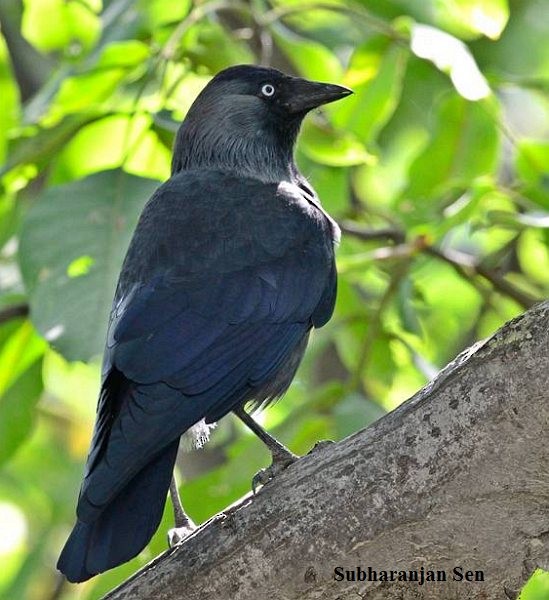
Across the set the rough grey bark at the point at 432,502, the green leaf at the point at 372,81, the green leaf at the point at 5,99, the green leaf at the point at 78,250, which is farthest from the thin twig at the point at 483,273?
the rough grey bark at the point at 432,502

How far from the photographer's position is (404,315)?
464 centimetres

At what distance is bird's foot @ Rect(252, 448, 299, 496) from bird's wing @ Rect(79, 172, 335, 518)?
23cm

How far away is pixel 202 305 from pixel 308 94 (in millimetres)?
1317

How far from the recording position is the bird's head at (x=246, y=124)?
4906 mm

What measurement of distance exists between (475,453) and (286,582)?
0.57 meters

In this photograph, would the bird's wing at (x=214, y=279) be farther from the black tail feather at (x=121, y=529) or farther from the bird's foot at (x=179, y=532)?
the bird's foot at (x=179, y=532)

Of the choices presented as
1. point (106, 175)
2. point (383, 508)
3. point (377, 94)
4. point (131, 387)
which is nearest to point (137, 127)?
point (106, 175)

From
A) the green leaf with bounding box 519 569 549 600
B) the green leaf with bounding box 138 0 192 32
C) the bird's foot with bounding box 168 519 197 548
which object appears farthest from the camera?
the green leaf with bounding box 138 0 192 32

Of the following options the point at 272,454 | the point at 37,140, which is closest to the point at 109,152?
the point at 37,140

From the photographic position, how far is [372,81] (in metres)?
5.10

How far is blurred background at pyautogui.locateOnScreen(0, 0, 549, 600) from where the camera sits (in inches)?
168

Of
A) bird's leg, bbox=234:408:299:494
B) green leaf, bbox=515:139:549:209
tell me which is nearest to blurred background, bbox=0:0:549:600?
green leaf, bbox=515:139:549:209

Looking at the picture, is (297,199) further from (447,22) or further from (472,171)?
(447,22)

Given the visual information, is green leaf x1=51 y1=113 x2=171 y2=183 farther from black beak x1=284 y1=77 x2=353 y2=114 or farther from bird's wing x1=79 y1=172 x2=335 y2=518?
black beak x1=284 y1=77 x2=353 y2=114
